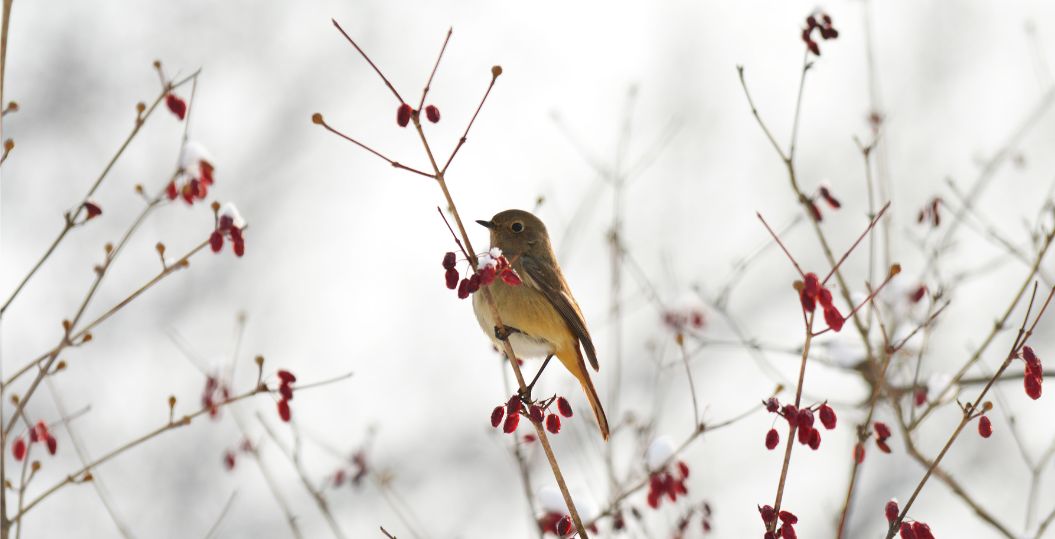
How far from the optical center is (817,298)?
340 cm

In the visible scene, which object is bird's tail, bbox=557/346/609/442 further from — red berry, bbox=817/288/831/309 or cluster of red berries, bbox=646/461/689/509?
red berry, bbox=817/288/831/309

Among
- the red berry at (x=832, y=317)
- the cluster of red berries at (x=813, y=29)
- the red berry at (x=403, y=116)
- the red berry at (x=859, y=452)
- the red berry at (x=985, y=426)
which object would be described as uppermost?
the cluster of red berries at (x=813, y=29)

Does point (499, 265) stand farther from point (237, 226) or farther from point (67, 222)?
point (67, 222)

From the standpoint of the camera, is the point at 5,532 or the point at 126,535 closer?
the point at 5,532

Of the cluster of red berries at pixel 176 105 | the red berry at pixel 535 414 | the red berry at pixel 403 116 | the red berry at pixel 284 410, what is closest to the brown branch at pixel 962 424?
the red berry at pixel 535 414

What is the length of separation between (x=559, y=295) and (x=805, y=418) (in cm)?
263

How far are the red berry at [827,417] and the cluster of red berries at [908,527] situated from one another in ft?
0.93

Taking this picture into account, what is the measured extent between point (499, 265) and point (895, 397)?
2363 mm

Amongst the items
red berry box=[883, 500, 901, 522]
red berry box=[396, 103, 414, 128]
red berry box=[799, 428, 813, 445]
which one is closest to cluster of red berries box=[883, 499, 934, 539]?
red berry box=[883, 500, 901, 522]

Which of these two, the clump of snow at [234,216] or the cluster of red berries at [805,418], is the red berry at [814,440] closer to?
the cluster of red berries at [805,418]

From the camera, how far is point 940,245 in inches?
256

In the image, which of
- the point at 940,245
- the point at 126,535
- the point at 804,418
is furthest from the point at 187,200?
the point at 940,245

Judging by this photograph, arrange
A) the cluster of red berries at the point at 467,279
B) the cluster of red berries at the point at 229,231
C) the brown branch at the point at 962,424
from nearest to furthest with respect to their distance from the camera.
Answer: the brown branch at the point at 962,424
the cluster of red berries at the point at 467,279
the cluster of red berries at the point at 229,231

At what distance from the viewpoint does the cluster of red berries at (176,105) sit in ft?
15.7
